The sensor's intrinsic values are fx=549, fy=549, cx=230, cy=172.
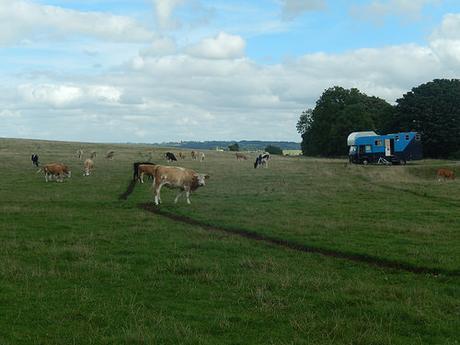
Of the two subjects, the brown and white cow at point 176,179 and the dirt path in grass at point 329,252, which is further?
the brown and white cow at point 176,179

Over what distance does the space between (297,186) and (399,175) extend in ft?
56.5

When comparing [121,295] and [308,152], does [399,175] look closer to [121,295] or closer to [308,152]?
[121,295]

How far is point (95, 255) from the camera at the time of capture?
14.7 meters

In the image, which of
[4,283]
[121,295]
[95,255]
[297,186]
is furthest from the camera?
[297,186]

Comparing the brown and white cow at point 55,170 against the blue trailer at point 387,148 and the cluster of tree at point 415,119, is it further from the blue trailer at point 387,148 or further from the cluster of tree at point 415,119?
the cluster of tree at point 415,119

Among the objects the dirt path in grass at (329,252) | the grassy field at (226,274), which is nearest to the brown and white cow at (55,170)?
the grassy field at (226,274)

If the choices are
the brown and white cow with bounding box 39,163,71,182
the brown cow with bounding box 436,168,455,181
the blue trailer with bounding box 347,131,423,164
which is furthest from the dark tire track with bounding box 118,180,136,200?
the blue trailer with bounding box 347,131,423,164

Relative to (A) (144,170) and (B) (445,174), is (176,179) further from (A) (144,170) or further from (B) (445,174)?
(B) (445,174)

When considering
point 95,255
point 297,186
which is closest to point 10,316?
point 95,255

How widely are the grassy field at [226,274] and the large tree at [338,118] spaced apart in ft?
247

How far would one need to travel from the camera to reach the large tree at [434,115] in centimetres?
7881

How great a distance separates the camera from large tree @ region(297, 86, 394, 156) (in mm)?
101125

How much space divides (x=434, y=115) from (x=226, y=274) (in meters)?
73.7

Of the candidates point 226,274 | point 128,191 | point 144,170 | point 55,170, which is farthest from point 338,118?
point 226,274
